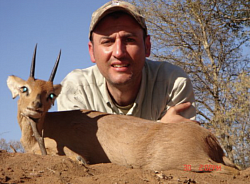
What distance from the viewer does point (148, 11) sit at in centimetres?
1467

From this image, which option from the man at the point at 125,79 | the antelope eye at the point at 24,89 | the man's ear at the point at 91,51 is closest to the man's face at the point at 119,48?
the man at the point at 125,79

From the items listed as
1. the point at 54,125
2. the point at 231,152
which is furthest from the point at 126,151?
the point at 231,152

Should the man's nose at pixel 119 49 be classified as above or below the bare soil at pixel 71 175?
above

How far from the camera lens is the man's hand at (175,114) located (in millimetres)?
5398

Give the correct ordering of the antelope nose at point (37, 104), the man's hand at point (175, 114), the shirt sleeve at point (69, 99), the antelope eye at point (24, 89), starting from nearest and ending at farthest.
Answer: the antelope nose at point (37, 104) < the antelope eye at point (24, 89) < the man's hand at point (175, 114) < the shirt sleeve at point (69, 99)

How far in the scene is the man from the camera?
206 inches

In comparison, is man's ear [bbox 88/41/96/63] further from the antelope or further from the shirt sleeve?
the antelope

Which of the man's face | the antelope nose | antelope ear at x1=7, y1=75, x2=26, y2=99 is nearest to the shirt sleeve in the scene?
the man's face

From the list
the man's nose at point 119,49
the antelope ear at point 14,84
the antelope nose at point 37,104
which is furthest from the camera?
the man's nose at point 119,49

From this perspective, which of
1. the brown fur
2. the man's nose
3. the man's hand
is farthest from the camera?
the man's hand

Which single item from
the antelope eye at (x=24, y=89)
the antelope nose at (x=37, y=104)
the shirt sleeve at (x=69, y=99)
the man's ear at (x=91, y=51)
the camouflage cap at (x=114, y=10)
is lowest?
the shirt sleeve at (x=69, y=99)

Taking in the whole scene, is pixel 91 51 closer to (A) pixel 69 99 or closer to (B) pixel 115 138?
(A) pixel 69 99

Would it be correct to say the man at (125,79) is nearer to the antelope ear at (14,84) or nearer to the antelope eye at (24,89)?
the antelope ear at (14,84)

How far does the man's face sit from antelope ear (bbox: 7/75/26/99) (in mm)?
1239
